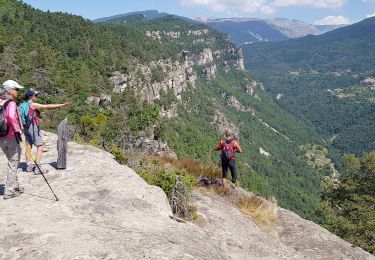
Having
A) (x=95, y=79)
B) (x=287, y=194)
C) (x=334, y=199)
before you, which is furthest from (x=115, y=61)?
(x=334, y=199)

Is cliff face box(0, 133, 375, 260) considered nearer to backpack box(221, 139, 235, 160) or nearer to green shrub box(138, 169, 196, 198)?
green shrub box(138, 169, 196, 198)

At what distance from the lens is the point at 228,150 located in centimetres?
1537

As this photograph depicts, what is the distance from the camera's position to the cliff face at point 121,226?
6645mm

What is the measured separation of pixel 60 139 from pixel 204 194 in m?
5.13

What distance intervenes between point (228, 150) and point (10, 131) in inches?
331

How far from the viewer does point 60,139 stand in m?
11.6

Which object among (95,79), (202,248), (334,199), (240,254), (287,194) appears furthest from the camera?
(287,194)

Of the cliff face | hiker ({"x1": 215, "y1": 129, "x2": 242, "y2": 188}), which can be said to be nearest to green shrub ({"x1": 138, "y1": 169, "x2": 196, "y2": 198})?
the cliff face

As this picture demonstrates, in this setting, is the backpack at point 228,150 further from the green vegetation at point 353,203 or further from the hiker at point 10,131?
the green vegetation at point 353,203

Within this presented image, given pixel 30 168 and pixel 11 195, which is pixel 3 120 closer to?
pixel 11 195

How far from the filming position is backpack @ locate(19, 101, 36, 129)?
431 inches

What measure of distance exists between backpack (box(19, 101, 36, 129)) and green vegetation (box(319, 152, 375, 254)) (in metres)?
24.3

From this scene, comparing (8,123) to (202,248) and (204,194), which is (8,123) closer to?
(202,248)

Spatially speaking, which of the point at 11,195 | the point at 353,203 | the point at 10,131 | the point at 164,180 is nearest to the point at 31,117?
the point at 10,131
